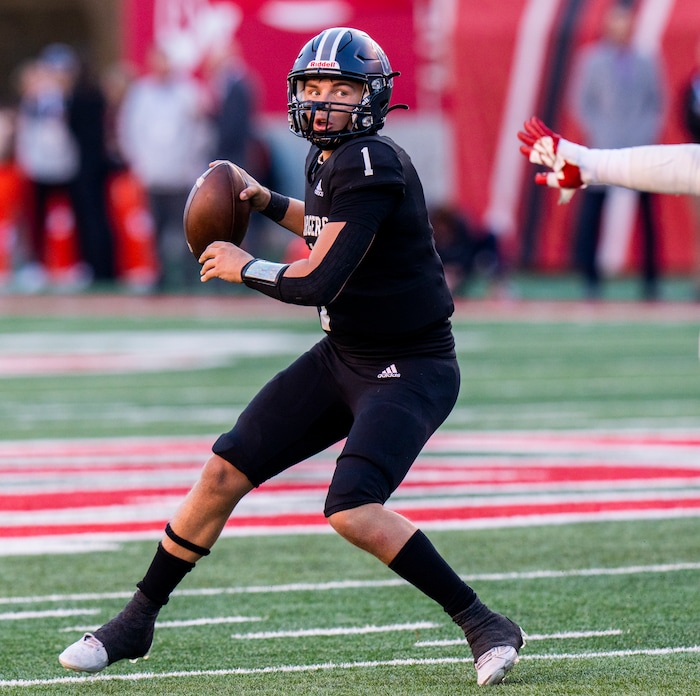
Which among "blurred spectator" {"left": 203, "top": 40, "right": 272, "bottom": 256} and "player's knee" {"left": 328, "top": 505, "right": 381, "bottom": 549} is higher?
"player's knee" {"left": 328, "top": 505, "right": 381, "bottom": 549}

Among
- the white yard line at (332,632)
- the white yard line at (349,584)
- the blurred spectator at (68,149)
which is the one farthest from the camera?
the blurred spectator at (68,149)

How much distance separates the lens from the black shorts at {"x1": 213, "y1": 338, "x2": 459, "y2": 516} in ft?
14.8

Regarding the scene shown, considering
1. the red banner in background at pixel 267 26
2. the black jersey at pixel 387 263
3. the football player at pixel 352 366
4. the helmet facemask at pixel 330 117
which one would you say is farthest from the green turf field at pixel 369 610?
the red banner in background at pixel 267 26

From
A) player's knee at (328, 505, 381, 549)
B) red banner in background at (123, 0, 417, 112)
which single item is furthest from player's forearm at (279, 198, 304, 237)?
red banner in background at (123, 0, 417, 112)

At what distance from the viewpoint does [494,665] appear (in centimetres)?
440

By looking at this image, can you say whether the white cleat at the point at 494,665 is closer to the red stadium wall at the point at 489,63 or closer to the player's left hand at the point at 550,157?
the player's left hand at the point at 550,157

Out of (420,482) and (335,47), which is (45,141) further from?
(335,47)

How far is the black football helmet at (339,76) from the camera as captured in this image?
466cm

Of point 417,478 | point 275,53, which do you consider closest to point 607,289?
point 275,53

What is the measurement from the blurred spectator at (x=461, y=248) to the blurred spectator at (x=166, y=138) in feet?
8.23

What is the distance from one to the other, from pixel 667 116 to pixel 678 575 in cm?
1271

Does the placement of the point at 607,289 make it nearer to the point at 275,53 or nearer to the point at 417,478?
the point at 275,53

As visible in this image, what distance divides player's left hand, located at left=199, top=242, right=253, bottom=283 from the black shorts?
41 cm

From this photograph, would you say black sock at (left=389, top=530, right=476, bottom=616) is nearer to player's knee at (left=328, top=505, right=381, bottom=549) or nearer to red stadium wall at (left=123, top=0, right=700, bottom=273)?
player's knee at (left=328, top=505, right=381, bottom=549)
